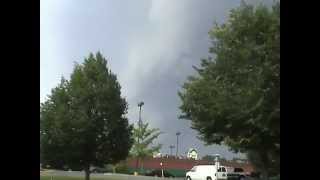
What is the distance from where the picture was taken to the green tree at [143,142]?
5728 millimetres

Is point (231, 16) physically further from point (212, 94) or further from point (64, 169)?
point (64, 169)

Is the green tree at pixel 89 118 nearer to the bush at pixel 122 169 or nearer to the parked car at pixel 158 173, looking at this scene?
the bush at pixel 122 169

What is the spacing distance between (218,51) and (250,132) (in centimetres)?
133

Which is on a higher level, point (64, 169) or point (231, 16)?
point (231, 16)

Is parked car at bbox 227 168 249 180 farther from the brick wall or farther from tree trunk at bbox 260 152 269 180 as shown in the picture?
tree trunk at bbox 260 152 269 180

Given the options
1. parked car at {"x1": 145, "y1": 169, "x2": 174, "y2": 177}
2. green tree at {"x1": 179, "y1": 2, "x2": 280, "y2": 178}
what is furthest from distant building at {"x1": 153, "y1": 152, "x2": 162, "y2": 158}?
green tree at {"x1": 179, "y1": 2, "x2": 280, "y2": 178}

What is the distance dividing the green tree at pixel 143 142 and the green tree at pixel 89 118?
19 cm

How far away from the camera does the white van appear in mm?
5758

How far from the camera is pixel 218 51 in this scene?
7.03 metres

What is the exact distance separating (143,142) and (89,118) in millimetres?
920

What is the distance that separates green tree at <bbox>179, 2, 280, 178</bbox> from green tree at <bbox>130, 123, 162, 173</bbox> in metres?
0.59

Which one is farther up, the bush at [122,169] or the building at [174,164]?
the building at [174,164]

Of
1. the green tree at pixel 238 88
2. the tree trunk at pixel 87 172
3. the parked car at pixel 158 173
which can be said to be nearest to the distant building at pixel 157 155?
the parked car at pixel 158 173
